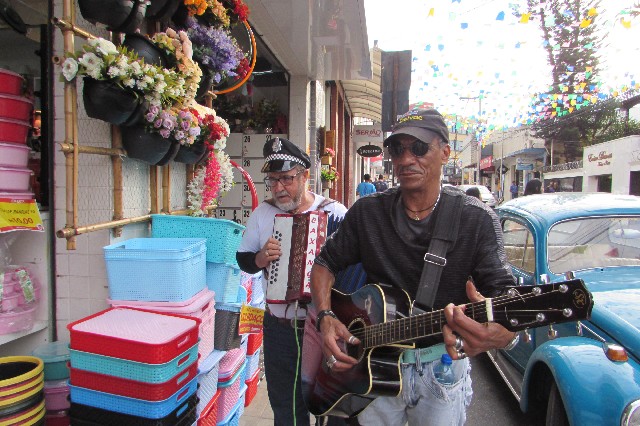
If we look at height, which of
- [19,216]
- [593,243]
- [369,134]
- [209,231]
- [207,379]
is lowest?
[207,379]

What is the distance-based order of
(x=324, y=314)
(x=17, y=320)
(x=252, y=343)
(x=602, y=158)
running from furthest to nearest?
(x=602, y=158)
(x=252, y=343)
(x=17, y=320)
(x=324, y=314)

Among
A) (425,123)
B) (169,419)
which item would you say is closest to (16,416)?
(169,419)

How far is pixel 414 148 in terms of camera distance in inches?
78.3

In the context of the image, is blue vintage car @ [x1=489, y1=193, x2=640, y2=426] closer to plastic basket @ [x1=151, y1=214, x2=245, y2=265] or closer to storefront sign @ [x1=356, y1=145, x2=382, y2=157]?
plastic basket @ [x1=151, y1=214, x2=245, y2=265]

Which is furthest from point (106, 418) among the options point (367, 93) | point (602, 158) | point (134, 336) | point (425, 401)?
point (602, 158)

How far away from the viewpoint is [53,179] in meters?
2.90

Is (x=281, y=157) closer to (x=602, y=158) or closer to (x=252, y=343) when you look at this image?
(x=252, y=343)

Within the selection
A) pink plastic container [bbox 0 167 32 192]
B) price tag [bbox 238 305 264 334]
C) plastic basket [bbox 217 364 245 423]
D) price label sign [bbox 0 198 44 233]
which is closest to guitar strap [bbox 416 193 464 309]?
price tag [bbox 238 305 264 334]

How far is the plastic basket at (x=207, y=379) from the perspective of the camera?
2979 millimetres

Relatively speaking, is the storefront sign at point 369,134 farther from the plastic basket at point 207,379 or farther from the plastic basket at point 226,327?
the plastic basket at point 207,379

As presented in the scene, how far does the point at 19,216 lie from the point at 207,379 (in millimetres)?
1580

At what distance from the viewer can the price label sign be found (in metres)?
2.56

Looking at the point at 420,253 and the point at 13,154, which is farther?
the point at 13,154

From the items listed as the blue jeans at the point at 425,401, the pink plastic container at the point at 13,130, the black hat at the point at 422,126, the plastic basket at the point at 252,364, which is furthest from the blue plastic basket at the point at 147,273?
the plastic basket at the point at 252,364
